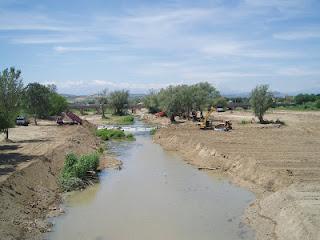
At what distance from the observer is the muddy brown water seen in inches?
803

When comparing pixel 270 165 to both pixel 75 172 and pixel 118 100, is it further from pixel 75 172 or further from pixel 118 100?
pixel 118 100

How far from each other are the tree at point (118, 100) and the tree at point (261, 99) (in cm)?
4845

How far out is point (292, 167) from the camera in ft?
100

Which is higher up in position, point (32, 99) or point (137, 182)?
point (32, 99)

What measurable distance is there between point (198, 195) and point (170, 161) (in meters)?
14.0

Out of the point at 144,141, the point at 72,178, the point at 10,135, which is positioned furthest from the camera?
the point at 144,141

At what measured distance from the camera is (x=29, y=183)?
85.7 feet

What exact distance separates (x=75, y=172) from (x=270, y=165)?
43.5ft

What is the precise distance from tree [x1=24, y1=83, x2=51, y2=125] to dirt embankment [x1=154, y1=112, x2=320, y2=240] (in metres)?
18.7

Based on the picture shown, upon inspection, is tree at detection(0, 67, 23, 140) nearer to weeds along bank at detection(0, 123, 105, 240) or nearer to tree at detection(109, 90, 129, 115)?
weeds along bank at detection(0, 123, 105, 240)

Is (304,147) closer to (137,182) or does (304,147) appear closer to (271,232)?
(137,182)

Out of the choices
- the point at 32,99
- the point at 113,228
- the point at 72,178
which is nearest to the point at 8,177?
the point at 72,178

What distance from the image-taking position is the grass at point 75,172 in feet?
95.2

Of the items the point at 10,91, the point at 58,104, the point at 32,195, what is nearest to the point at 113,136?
the point at 10,91
